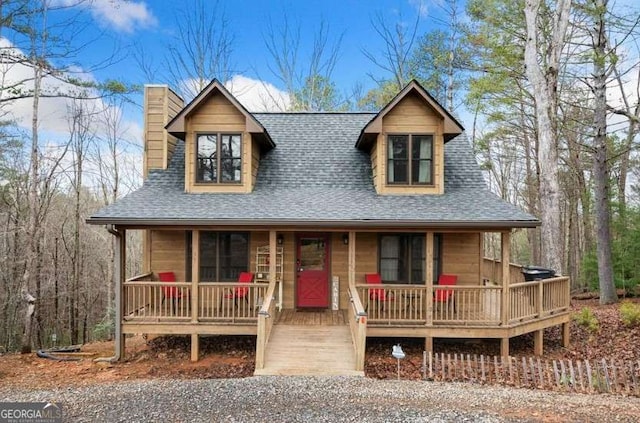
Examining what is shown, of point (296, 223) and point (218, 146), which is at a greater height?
point (218, 146)

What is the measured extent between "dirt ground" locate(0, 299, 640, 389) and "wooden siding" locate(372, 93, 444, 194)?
415 cm

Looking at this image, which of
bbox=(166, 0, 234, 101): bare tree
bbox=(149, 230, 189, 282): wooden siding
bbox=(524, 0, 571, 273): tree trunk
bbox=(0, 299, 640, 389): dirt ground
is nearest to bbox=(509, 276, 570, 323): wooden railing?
bbox=(0, 299, 640, 389): dirt ground

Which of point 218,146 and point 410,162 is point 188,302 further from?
point 410,162

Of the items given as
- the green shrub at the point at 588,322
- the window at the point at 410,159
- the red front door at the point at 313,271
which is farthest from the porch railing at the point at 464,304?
→ the window at the point at 410,159

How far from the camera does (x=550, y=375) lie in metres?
7.46

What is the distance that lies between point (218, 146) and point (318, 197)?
10.5 ft

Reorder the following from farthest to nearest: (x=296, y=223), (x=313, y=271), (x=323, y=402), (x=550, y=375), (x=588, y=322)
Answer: (x=588, y=322) < (x=313, y=271) < (x=296, y=223) < (x=550, y=375) < (x=323, y=402)

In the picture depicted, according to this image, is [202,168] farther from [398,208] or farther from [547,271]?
[547,271]

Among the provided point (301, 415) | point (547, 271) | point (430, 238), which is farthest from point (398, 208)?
point (301, 415)

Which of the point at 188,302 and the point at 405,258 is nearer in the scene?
the point at 188,302

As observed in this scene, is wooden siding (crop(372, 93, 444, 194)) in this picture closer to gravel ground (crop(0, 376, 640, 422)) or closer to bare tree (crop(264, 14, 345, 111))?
gravel ground (crop(0, 376, 640, 422))

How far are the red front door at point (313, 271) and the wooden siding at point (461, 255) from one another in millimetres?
3406

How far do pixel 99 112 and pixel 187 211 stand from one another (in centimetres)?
1294

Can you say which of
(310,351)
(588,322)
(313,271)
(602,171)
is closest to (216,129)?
(313,271)
